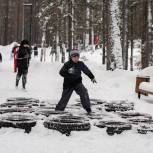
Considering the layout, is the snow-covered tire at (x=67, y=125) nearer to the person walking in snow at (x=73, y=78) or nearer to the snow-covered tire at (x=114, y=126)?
the snow-covered tire at (x=114, y=126)

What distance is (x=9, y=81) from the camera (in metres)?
20.6

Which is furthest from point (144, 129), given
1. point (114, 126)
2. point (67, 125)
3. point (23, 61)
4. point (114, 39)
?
point (114, 39)

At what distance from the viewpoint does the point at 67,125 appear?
8.45 metres

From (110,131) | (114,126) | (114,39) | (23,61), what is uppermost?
(114,39)

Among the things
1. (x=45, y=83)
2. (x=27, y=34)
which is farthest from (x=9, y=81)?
(x=27, y=34)

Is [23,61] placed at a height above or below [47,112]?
above

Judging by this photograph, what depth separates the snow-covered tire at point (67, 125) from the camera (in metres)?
8.45

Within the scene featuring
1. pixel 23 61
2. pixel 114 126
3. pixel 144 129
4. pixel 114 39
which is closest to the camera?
pixel 114 126

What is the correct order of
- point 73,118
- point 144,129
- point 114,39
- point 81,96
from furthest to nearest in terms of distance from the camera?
point 114,39, point 81,96, point 73,118, point 144,129

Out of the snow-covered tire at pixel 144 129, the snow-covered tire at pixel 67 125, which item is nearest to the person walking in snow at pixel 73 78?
the snow-covered tire at pixel 67 125

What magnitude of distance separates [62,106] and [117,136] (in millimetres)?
2734

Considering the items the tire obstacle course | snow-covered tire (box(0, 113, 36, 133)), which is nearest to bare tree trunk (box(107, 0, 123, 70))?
the tire obstacle course

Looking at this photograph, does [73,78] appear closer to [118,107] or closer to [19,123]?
[118,107]

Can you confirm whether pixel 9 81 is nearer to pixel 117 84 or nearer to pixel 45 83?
pixel 45 83
